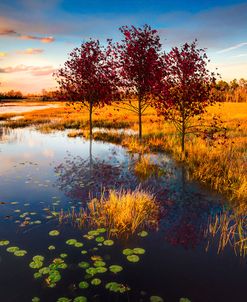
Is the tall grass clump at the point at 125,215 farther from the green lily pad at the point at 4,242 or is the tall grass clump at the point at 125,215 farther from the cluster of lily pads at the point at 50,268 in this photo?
the green lily pad at the point at 4,242

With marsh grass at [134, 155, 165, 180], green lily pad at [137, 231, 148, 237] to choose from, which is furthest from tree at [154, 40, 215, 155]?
green lily pad at [137, 231, 148, 237]

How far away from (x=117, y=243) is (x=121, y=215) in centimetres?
104

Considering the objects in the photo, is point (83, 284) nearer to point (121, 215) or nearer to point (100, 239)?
point (100, 239)

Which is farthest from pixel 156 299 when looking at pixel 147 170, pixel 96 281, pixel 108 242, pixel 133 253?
pixel 147 170

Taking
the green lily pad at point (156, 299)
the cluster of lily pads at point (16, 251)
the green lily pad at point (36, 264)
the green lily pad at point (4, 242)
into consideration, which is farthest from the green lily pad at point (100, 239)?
the green lily pad at point (156, 299)

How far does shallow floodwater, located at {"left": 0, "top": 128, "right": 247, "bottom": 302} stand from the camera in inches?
208

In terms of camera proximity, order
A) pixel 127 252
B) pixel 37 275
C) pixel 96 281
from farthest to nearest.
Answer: pixel 127 252 → pixel 37 275 → pixel 96 281

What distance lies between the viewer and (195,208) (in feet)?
30.4

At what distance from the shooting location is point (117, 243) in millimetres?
7012

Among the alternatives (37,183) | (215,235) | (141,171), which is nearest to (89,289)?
(215,235)

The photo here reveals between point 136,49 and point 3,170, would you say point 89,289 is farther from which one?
point 136,49

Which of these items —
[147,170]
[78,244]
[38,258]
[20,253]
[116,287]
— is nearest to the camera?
[116,287]

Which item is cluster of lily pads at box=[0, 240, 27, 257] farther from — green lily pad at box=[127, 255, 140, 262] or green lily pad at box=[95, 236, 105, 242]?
green lily pad at box=[127, 255, 140, 262]

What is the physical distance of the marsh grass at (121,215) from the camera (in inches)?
309
